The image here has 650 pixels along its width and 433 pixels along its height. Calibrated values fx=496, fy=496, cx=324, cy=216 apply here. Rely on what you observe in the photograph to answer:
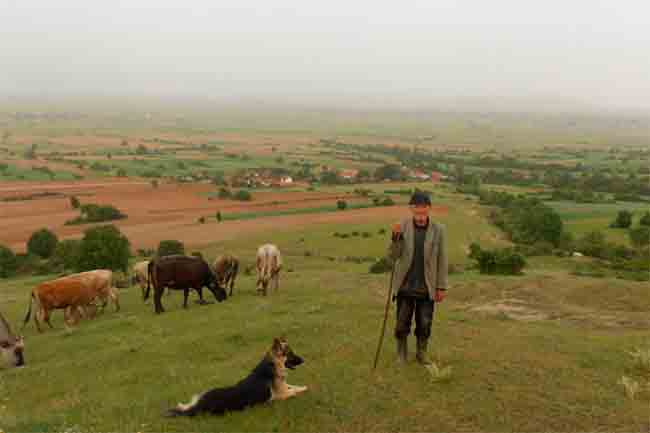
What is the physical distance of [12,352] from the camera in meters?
12.4

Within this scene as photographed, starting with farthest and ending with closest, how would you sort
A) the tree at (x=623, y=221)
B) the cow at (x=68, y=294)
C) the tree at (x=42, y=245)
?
the tree at (x=623, y=221) < the tree at (x=42, y=245) < the cow at (x=68, y=294)

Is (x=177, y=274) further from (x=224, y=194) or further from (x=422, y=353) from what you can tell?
(x=224, y=194)

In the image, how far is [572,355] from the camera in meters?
9.99

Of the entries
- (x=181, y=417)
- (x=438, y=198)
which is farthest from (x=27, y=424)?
(x=438, y=198)

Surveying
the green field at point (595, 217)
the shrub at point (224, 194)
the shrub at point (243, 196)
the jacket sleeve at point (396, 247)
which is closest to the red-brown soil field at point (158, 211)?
the shrub at point (243, 196)

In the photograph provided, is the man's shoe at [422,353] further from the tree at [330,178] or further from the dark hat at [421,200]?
the tree at [330,178]

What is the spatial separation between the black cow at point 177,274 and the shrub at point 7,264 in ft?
108

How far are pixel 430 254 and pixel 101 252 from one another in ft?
89.1

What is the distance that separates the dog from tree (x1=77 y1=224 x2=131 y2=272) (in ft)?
85.2

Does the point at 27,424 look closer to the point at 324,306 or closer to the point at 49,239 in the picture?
the point at 324,306

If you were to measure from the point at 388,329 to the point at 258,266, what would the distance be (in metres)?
7.02

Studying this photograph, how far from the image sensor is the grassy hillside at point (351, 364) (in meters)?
7.43

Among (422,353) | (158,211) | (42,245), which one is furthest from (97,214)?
(422,353)

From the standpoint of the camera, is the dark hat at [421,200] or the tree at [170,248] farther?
the tree at [170,248]
